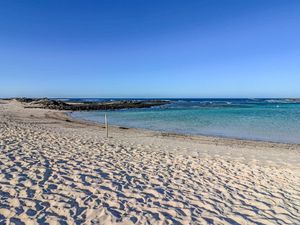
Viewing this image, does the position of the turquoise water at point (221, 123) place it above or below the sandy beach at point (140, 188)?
below

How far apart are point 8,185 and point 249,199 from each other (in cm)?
534

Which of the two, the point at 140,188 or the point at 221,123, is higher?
the point at 140,188

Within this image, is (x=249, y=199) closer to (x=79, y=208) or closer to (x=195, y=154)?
(x=79, y=208)

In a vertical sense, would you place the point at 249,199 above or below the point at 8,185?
below

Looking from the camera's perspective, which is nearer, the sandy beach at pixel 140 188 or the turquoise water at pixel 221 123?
the sandy beach at pixel 140 188

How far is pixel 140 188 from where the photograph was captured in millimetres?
5820

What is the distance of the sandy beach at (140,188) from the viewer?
4535mm

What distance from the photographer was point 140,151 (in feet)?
33.0

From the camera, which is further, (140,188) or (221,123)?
(221,123)

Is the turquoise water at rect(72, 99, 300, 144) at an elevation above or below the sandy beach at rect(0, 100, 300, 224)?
below

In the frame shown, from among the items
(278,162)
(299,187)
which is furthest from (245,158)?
(299,187)

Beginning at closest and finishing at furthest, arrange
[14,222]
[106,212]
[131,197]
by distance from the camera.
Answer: [14,222]
[106,212]
[131,197]

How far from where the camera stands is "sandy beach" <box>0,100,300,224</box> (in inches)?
179

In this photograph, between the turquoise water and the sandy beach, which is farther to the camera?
the turquoise water
